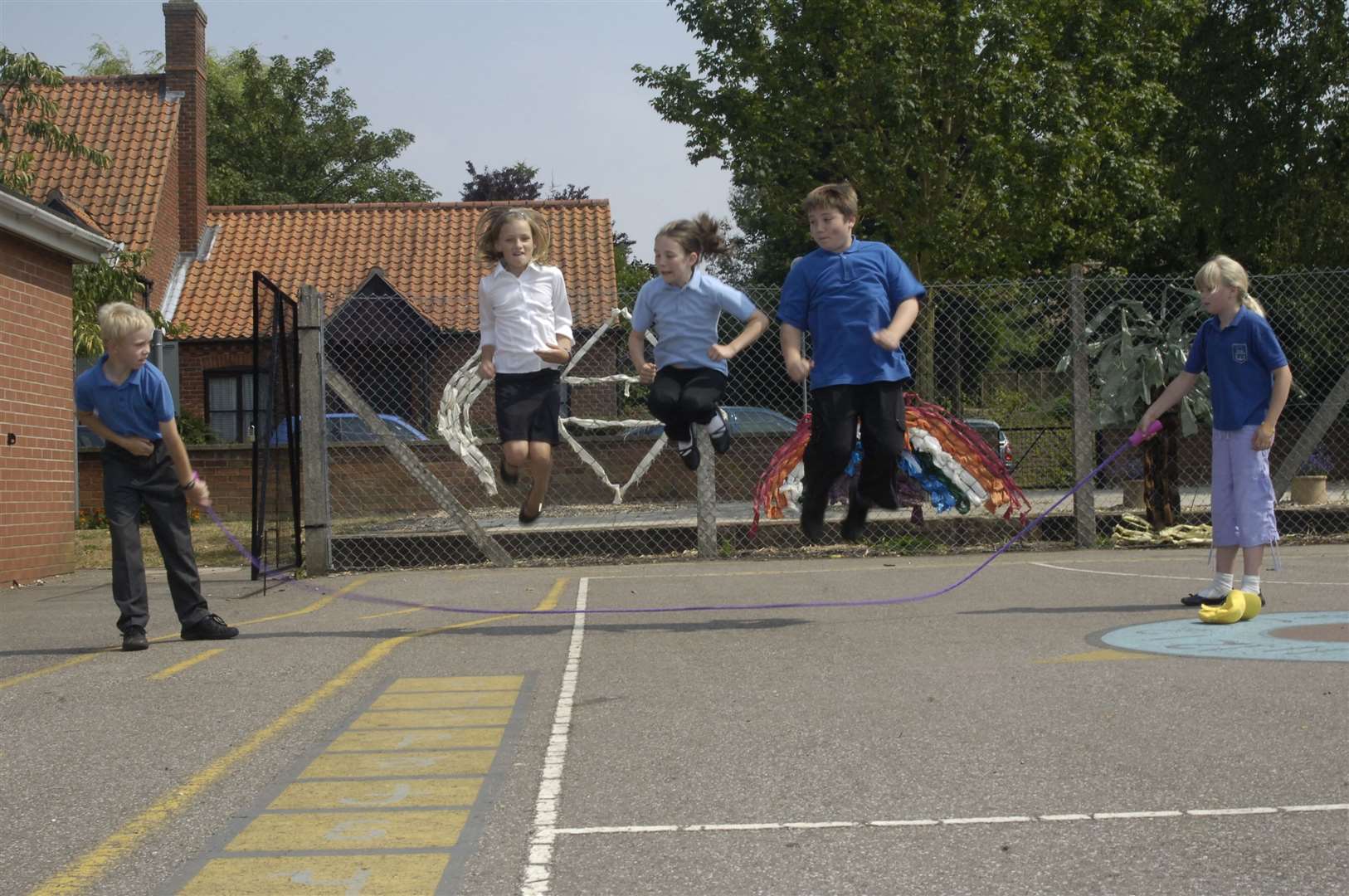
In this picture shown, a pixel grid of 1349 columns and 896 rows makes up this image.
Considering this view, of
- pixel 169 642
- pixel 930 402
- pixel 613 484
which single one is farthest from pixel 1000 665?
pixel 613 484

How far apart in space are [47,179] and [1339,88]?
25382mm

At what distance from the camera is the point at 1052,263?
33.1 m

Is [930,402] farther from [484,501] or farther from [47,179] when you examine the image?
[47,179]

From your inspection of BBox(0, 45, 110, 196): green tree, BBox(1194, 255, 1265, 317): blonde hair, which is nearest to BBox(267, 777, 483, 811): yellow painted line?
BBox(1194, 255, 1265, 317): blonde hair

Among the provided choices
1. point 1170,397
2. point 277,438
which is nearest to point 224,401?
point 277,438

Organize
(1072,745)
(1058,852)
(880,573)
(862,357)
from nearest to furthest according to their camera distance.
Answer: (1058,852) < (1072,745) < (862,357) < (880,573)

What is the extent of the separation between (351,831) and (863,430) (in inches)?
185

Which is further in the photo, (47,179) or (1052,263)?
(1052,263)

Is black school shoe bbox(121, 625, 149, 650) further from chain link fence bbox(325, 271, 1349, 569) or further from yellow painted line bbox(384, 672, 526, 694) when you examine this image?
chain link fence bbox(325, 271, 1349, 569)

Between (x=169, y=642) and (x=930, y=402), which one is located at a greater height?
(x=930, y=402)

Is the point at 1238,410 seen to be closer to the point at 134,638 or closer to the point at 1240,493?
the point at 1240,493

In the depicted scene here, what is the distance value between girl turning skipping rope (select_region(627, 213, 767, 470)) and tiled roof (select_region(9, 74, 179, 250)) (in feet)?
72.5

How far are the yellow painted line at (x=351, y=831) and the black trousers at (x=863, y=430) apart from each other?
425cm

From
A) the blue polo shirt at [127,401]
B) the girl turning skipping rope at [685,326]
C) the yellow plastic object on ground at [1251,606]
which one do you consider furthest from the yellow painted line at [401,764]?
the yellow plastic object on ground at [1251,606]
